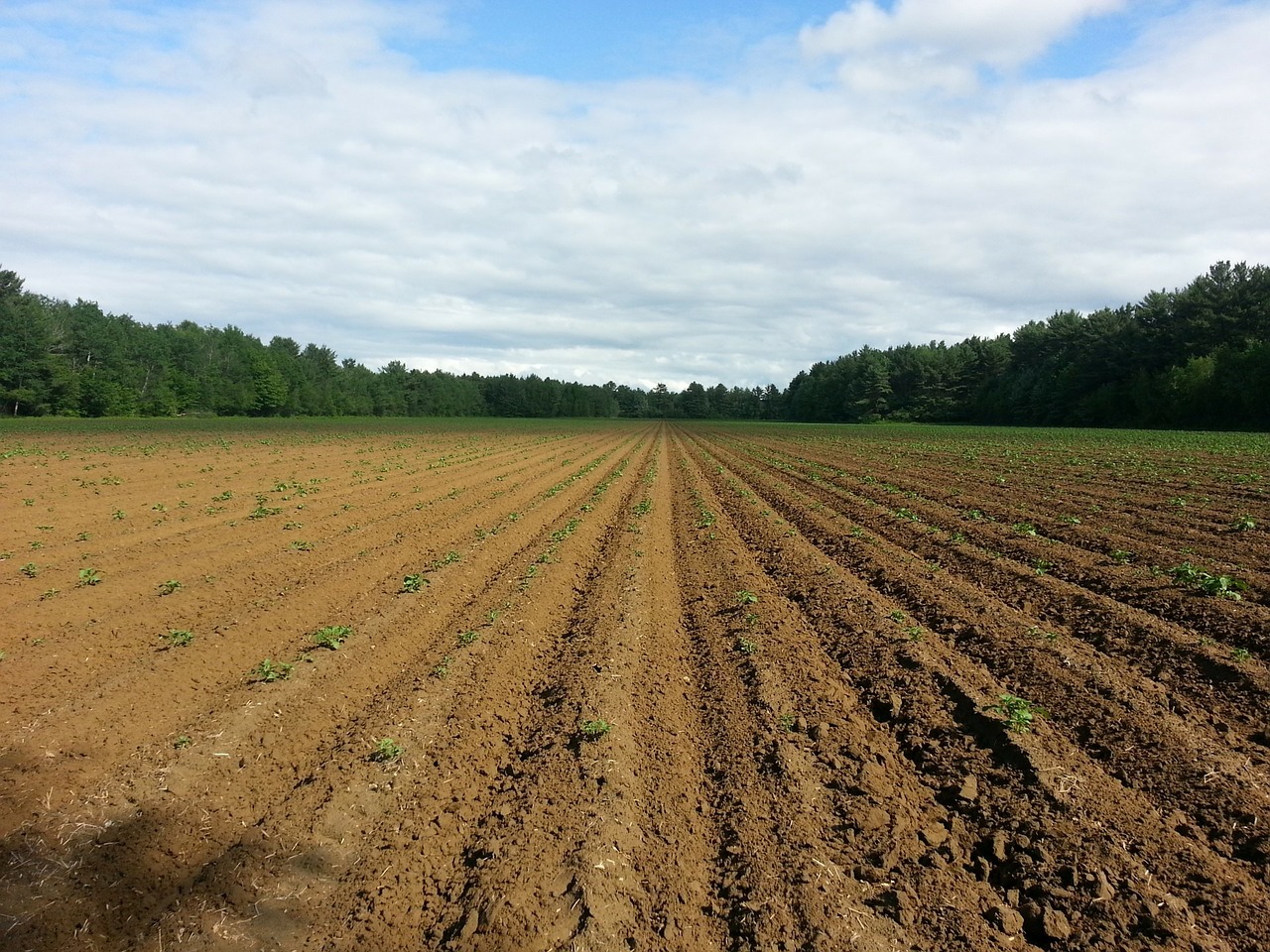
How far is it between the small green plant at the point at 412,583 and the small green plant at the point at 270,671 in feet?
9.13

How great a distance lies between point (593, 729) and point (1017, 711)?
3.59 meters

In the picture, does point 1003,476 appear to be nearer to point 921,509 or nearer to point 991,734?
point 921,509

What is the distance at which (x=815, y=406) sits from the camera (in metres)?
152

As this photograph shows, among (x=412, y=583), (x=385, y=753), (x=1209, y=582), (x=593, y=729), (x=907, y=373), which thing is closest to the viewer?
(x=385, y=753)

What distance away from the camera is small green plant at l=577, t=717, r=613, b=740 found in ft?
18.4

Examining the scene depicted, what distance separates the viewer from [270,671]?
22.0ft

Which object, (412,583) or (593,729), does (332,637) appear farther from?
(593,729)

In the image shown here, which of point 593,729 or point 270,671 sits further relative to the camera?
point 270,671

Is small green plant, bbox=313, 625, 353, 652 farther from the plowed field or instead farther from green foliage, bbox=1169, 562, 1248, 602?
green foliage, bbox=1169, 562, 1248, 602

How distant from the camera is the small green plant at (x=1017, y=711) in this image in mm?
5594

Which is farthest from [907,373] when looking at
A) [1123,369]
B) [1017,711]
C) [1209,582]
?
[1017,711]

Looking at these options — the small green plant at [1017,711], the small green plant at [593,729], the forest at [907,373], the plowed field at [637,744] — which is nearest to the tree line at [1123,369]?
the forest at [907,373]

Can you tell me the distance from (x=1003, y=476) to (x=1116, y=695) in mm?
18346

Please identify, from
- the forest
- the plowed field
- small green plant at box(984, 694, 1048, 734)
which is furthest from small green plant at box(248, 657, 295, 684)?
the forest
